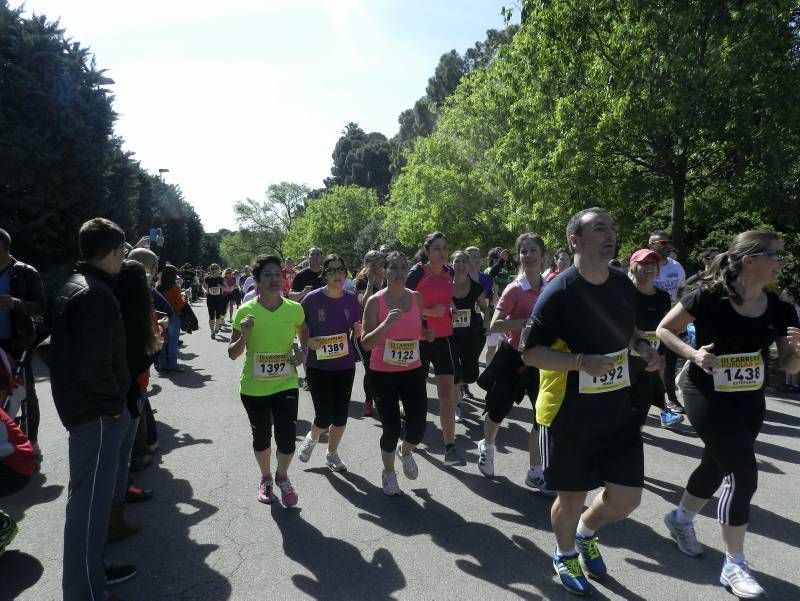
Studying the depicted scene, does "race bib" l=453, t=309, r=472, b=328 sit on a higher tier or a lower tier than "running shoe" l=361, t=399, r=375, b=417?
higher

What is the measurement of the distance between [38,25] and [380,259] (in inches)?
714

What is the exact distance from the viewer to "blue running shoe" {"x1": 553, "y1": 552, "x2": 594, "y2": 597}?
348cm

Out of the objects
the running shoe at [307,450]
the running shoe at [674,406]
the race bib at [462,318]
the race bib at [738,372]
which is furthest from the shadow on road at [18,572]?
the running shoe at [674,406]

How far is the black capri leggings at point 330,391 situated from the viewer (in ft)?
17.5

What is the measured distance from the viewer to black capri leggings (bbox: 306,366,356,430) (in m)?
5.33

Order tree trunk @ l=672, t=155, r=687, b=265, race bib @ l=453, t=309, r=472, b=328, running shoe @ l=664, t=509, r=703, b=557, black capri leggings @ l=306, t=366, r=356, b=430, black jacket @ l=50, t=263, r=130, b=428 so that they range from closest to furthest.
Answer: black jacket @ l=50, t=263, r=130, b=428, running shoe @ l=664, t=509, r=703, b=557, black capri leggings @ l=306, t=366, r=356, b=430, race bib @ l=453, t=309, r=472, b=328, tree trunk @ l=672, t=155, r=687, b=265

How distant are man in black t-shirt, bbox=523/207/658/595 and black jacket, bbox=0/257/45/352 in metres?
4.34

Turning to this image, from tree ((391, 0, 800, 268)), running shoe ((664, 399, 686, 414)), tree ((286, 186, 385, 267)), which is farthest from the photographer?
tree ((286, 186, 385, 267))

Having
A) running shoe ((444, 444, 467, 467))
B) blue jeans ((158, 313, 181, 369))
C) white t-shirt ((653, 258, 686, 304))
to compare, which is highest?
white t-shirt ((653, 258, 686, 304))

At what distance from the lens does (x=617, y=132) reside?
1412 cm

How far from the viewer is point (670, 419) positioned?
23.0 feet

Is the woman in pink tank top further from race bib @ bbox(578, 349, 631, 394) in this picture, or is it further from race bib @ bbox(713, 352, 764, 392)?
race bib @ bbox(713, 352, 764, 392)

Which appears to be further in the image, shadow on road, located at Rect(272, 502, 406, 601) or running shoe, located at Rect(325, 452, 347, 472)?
running shoe, located at Rect(325, 452, 347, 472)

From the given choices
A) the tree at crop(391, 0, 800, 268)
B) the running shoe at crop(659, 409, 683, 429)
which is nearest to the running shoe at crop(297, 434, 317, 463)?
the running shoe at crop(659, 409, 683, 429)
